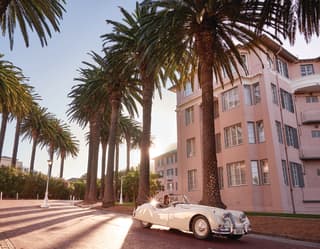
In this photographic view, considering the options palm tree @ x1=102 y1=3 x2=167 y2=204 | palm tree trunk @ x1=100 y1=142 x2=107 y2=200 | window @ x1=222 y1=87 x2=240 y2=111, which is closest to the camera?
palm tree @ x1=102 y1=3 x2=167 y2=204

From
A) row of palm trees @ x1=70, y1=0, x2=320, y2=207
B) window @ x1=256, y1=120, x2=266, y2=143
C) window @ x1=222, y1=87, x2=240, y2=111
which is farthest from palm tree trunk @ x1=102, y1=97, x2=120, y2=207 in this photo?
window @ x1=256, y1=120, x2=266, y2=143

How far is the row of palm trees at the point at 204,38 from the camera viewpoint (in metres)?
11.1

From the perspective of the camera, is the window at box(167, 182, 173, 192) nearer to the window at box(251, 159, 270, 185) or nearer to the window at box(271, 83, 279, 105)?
the window at box(251, 159, 270, 185)

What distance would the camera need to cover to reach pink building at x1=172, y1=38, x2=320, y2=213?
23.1m

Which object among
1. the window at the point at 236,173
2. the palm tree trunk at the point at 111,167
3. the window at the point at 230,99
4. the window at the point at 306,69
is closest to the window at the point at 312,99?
the window at the point at 306,69

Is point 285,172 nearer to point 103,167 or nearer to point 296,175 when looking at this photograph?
point 296,175

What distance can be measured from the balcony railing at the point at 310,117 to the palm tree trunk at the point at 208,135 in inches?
709

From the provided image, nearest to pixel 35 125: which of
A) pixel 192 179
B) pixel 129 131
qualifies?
pixel 129 131

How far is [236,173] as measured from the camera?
2472cm

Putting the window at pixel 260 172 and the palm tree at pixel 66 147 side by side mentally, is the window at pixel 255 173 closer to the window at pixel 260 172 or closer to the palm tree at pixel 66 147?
the window at pixel 260 172

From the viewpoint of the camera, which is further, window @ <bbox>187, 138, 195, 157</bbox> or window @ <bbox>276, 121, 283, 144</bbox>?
window @ <bbox>187, 138, 195, 157</bbox>

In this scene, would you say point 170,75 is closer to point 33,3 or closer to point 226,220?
point 33,3

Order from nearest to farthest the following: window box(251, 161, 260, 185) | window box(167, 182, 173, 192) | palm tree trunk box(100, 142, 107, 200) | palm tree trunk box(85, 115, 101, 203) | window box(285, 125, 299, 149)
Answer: window box(251, 161, 260, 185) → window box(285, 125, 299, 149) → palm tree trunk box(85, 115, 101, 203) → palm tree trunk box(100, 142, 107, 200) → window box(167, 182, 173, 192)

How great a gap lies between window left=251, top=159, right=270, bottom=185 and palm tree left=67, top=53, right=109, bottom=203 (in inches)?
609
